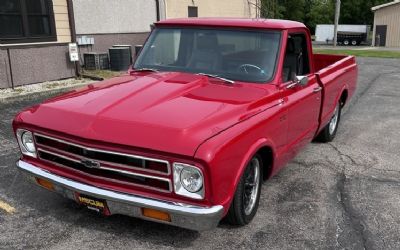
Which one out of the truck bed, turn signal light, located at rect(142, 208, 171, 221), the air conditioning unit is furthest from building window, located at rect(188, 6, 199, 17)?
turn signal light, located at rect(142, 208, 171, 221)

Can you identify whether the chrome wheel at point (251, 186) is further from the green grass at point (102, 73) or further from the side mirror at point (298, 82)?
the green grass at point (102, 73)

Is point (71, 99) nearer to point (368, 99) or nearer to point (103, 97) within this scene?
point (103, 97)

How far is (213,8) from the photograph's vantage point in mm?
20078

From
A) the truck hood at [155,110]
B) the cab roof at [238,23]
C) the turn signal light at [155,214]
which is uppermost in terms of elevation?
the cab roof at [238,23]

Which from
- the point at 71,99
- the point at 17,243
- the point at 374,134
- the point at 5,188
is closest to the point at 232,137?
the point at 71,99

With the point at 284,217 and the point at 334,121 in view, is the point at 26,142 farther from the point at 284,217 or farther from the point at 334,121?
the point at 334,121

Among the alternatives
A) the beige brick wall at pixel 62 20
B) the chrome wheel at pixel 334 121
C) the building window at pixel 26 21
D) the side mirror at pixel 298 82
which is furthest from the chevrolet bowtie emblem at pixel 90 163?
the beige brick wall at pixel 62 20

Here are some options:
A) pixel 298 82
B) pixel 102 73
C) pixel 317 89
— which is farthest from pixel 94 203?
pixel 102 73

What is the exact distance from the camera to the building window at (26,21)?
10195mm

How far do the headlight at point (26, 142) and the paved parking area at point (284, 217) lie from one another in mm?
653

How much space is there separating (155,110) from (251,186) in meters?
1.14

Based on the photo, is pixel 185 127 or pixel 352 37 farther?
pixel 352 37

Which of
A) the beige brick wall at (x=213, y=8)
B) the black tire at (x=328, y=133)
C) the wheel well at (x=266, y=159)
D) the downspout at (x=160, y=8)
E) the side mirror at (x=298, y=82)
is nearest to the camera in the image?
the wheel well at (x=266, y=159)

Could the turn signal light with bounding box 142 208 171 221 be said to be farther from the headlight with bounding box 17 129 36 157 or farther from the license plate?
the headlight with bounding box 17 129 36 157
